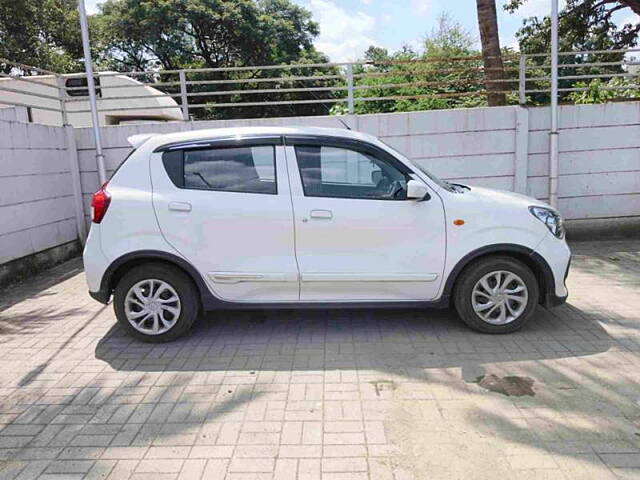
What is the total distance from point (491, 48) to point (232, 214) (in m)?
6.55

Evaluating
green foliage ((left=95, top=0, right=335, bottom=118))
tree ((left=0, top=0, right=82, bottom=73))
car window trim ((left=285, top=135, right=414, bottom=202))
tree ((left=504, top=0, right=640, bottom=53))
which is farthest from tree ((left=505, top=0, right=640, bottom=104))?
tree ((left=0, top=0, right=82, bottom=73))

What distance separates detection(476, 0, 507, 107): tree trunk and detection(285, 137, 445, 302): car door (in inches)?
206

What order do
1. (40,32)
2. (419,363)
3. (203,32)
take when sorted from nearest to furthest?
(419,363) < (40,32) < (203,32)

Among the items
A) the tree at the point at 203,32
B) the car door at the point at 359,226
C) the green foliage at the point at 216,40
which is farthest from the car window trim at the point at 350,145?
the tree at the point at 203,32

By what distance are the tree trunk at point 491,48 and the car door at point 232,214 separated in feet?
18.7

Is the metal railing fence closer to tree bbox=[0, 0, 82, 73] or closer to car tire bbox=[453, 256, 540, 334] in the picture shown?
car tire bbox=[453, 256, 540, 334]

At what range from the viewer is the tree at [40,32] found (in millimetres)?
18891

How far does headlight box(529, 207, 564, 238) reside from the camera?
423 cm

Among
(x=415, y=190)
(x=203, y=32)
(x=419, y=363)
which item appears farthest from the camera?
(x=203, y=32)

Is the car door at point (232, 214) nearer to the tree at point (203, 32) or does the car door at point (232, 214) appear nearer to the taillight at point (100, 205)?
the taillight at point (100, 205)

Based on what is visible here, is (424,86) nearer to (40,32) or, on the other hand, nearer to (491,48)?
(491,48)

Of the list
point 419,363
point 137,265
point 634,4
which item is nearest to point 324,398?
point 419,363

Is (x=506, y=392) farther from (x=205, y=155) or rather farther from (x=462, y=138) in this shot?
(x=462, y=138)

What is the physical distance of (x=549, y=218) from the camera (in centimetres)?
427
